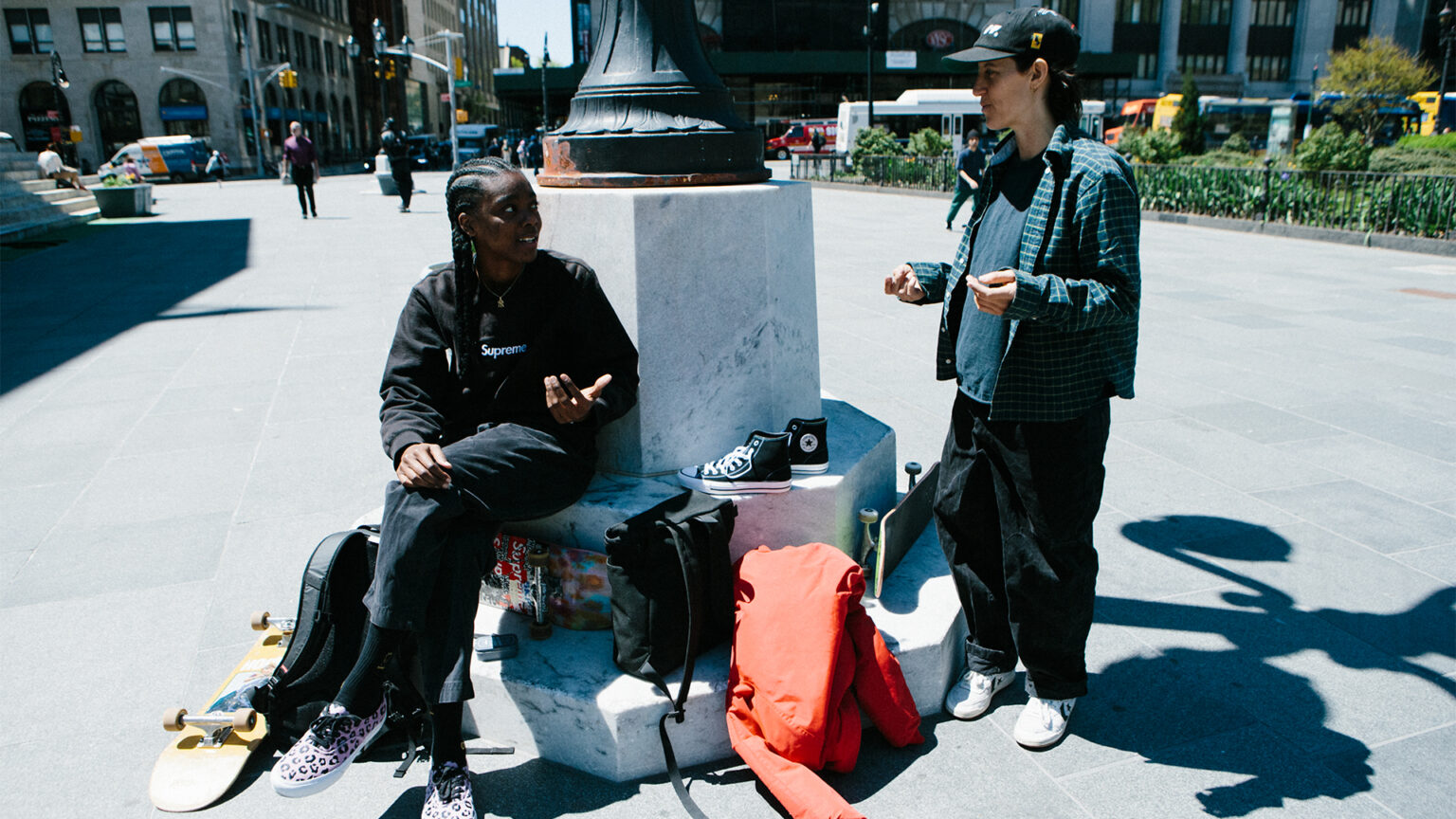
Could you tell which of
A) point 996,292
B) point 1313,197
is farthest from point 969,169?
point 996,292

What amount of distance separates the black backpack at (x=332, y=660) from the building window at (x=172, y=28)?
58.7 meters

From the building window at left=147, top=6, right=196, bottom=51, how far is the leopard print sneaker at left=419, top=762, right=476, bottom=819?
59.2m

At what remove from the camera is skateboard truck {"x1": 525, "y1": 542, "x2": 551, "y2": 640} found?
2824 mm

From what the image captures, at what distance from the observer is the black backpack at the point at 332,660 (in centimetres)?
257

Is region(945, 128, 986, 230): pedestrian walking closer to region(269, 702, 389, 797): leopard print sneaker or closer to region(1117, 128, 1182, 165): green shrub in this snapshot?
region(1117, 128, 1182, 165): green shrub

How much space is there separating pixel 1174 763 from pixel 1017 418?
1024mm

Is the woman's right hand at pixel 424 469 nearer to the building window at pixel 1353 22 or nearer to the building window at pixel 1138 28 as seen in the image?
the building window at pixel 1138 28

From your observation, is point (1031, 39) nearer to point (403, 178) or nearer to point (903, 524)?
point (903, 524)

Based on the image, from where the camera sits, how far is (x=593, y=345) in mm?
2816

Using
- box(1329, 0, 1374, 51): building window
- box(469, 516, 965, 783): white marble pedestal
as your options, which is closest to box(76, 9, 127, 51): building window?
box(469, 516, 965, 783): white marble pedestal

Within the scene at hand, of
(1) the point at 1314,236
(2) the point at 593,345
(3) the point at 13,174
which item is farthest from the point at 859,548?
(3) the point at 13,174

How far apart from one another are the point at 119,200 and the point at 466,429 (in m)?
22.0

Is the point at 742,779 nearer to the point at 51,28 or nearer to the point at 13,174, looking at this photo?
the point at 13,174

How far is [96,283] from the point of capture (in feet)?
36.6
